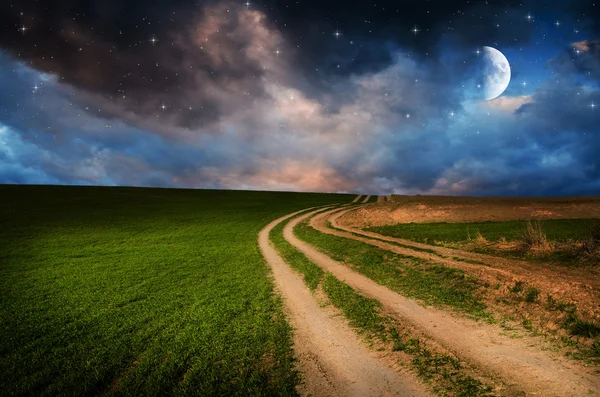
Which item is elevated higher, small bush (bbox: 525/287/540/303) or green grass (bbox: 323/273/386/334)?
small bush (bbox: 525/287/540/303)

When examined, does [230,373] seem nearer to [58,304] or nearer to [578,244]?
[58,304]

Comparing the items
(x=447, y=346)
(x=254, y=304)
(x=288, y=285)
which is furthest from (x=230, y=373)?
(x=288, y=285)

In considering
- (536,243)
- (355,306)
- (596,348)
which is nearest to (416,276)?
(355,306)

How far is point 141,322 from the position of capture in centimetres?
1170

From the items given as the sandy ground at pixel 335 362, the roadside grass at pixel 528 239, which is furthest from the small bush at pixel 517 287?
the sandy ground at pixel 335 362

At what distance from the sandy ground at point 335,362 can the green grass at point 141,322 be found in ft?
1.67

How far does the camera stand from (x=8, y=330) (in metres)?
11.5

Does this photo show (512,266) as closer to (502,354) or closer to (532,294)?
(532,294)

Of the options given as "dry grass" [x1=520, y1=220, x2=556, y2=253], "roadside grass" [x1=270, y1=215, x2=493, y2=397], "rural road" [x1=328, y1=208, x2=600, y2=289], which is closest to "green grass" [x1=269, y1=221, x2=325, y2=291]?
"roadside grass" [x1=270, y1=215, x2=493, y2=397]

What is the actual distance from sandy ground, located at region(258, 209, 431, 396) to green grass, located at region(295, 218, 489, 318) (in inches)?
191

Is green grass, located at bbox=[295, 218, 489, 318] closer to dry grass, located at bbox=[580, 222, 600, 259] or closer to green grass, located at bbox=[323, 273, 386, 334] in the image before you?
green grass, located at bbox=[323, 273, 386, 334]

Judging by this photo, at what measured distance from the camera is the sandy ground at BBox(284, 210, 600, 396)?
7.00 m

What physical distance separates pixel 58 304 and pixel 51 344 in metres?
5.15

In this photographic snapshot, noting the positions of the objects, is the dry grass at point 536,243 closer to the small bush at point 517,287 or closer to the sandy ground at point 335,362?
the small bush at point 517,287
